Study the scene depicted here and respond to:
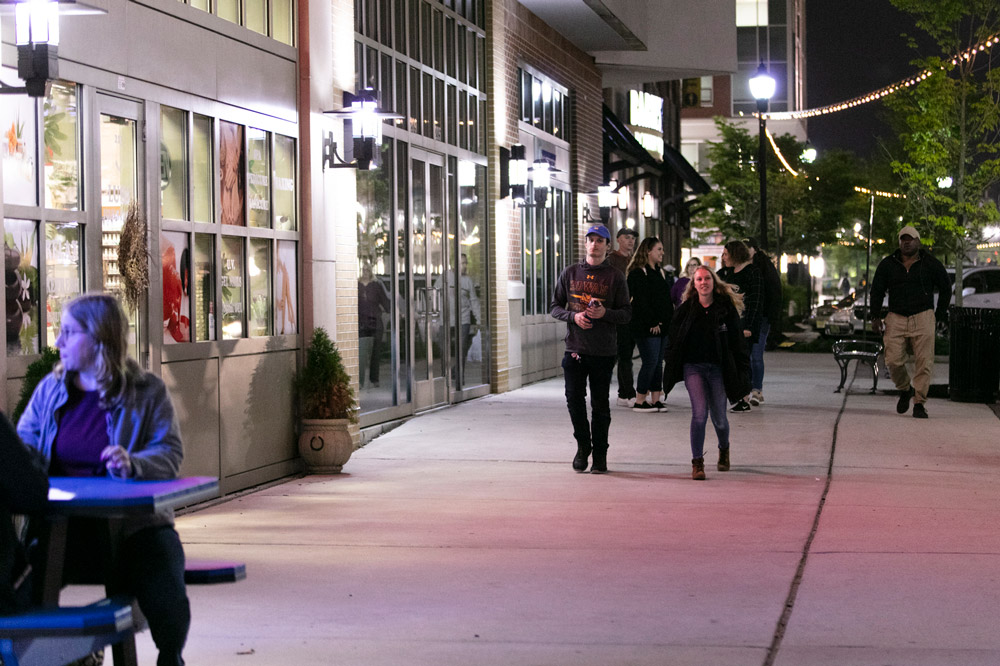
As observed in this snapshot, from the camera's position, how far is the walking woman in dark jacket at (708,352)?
34.9 ft

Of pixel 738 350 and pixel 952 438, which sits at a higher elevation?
pixel 738 350

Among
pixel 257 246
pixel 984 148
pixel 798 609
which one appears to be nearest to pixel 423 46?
pixel 257 246

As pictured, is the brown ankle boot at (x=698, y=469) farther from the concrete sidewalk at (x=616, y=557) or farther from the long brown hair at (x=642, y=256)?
the long brown hair at (x=642, y=256)

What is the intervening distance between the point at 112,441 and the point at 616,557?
137 inches

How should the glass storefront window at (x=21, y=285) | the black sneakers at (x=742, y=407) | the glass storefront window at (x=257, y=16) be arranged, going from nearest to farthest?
the glass storefront window at (x=21, y=285), the glass storefront window at (x=257, y=16), the black sneakers at (x=742, y=407)

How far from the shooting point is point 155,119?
9016 millimetres

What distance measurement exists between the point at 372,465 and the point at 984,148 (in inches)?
896

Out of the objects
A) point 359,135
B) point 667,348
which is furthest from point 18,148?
point 667,348

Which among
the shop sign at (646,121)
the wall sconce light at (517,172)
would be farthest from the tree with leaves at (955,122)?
the wall sconce light at (517,172)

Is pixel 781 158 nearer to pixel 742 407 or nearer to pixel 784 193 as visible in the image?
pixel 784 193

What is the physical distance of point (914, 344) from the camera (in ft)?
47.9

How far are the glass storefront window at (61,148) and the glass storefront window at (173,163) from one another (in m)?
0.99

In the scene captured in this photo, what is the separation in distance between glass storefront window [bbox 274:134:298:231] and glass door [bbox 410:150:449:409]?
12.2 ft

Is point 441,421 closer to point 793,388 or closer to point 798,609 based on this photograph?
point 793,388
